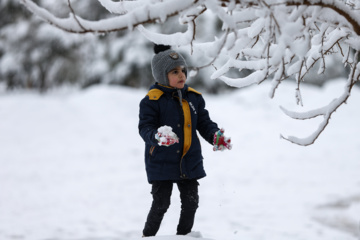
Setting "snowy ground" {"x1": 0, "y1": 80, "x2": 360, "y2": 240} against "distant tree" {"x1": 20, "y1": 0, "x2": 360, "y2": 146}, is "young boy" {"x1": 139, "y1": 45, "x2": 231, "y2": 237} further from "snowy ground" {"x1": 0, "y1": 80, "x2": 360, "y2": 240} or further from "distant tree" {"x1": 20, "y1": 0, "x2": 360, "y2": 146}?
"distant tree" {"x1": 20, "y1": 0, "x2": 360, "y2": 146}

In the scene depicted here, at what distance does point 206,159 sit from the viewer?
25.3 ft

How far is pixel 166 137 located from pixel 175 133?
327mm

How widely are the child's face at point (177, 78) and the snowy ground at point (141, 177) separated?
1041 mm

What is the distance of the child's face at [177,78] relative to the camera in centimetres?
284

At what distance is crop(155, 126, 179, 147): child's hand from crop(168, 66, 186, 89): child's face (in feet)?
1.51

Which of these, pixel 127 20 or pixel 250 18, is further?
pixel 250 18

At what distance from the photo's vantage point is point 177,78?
2838mm

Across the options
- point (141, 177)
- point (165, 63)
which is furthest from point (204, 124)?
point (141, 177)

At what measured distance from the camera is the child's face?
9.32ft

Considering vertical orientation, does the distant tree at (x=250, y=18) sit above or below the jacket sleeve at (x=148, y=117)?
above

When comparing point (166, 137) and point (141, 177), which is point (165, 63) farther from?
point (141, 177)

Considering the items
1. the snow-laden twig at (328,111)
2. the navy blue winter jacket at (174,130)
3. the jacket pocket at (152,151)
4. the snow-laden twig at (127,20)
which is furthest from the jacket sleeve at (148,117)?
the snow-laden twig at (127,20)

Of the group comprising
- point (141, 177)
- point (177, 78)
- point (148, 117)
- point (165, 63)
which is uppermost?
point (165, 63)

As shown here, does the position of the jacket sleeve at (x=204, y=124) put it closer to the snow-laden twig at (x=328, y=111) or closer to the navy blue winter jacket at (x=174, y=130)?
the navy blue winter jacket at (x=174, y=130)
